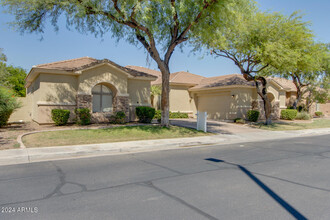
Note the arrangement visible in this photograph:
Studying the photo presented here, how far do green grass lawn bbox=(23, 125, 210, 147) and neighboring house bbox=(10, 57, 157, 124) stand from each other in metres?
3.95

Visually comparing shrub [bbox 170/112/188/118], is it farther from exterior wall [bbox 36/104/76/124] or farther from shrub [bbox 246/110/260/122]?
exterior wall [bbox 36/104/76/124]

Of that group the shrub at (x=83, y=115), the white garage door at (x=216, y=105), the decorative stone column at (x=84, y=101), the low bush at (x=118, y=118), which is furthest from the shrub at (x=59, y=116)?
the white garage door at (x=216, y=105)

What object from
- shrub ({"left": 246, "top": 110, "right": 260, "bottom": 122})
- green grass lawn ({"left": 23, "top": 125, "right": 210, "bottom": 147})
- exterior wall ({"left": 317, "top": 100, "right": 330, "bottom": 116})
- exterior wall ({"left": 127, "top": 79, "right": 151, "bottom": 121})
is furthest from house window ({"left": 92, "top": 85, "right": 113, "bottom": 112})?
exterior wall ({"left": 317, "top": 100, "right": 330, "bottom": 116})

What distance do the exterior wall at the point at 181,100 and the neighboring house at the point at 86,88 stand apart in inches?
260

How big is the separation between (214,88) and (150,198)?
69.4 feet

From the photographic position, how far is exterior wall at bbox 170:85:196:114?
1039 inches

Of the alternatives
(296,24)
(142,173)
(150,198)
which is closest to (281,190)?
(150,198)

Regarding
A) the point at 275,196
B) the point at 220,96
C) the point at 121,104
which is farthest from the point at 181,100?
the point at 275,196

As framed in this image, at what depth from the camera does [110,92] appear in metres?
19.3

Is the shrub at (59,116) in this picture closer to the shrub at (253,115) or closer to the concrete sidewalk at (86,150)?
the concrete sidewalk at (86,150)

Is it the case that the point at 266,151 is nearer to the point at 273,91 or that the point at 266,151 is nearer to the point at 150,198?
the point at 150,198

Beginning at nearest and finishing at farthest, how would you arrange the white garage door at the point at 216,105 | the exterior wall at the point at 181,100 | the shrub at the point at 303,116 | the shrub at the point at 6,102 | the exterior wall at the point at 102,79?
the shrub at the point at 6,102 → the exterior wall at the point at 102,79 → the white garage door at the point at 216,105 → the exterior wall at the point at 181,100 → the shrub at the point at 303,116

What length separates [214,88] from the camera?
2500 cm

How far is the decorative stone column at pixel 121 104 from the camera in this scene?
18.7m
